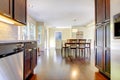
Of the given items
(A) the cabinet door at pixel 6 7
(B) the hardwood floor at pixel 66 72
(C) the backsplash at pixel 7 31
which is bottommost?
(B) the hardwood floor at pixel 66 72

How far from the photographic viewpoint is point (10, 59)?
1949 millimetres

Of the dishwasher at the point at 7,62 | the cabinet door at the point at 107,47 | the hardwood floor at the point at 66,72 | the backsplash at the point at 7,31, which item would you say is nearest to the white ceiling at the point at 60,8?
the backsplash at the point at 7,31

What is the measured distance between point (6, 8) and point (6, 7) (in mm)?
15

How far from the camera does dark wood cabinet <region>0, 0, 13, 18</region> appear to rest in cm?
234

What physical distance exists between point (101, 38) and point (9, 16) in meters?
2.22

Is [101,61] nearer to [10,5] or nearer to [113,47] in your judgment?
[113,47]

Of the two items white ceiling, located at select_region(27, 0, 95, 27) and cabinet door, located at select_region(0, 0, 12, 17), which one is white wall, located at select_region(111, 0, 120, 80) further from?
white ceiling, located at select_region(27, 0, 95, 27)

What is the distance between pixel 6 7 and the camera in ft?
8.38

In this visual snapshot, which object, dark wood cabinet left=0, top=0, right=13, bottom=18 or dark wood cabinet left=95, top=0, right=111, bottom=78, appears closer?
dark wood cabinet left=0, top=0, right=13, bottom=18

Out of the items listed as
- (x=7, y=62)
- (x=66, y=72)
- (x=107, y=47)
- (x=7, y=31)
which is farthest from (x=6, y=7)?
(x=66, y=72)

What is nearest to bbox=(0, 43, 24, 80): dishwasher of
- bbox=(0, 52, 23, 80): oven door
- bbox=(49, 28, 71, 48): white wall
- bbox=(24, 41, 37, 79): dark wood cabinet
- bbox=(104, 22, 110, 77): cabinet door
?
bbox=(0, 52, 23, 80): oven door

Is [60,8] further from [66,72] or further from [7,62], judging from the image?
[7,62]

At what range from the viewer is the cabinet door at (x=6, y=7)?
234 cm

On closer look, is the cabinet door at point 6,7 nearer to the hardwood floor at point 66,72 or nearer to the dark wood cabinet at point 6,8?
the dark wood cabinet at point 6,8
